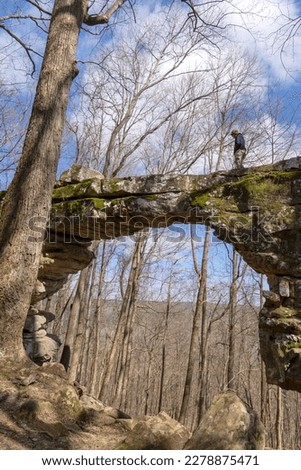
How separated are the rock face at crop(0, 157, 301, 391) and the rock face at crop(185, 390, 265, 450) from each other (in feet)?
8.13

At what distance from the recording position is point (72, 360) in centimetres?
1194

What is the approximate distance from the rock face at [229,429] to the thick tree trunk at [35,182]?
2.85 m

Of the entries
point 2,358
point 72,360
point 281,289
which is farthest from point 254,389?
point 2,358

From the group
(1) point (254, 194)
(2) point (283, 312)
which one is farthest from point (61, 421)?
(1) point (254, 194)

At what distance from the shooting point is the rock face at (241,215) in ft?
19.4

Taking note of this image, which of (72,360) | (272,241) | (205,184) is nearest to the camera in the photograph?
(272,241)

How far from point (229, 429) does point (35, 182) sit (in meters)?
4.11

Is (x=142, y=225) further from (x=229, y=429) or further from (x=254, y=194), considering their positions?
(x=229, y=429)

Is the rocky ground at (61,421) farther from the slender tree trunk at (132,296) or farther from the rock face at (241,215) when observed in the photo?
the slender tree trunk at (132,296)

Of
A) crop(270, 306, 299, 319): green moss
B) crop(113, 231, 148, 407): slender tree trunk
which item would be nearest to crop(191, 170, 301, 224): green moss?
crop(270, 306, 299, 319): green moss

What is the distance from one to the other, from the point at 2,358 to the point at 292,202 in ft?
16.6

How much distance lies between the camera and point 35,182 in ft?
17.9

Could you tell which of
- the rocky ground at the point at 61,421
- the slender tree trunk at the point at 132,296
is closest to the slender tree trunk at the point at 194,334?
the slender tree trunk at the point at 132,296
